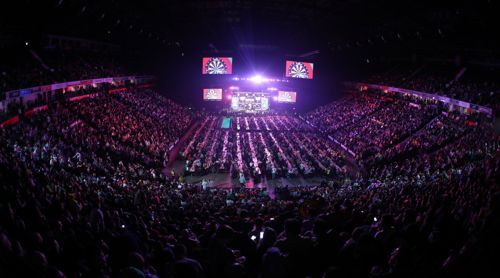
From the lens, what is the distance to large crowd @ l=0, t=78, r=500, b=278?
473cm

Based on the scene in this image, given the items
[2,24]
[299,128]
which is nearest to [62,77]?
[2,24]

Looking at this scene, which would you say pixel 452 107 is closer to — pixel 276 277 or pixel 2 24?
pixel 276 277

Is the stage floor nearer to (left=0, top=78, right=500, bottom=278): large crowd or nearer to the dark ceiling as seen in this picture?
(left=0, top=78, right=500, bottom=278): large crowd

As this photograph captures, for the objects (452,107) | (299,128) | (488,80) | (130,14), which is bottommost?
(299,128)

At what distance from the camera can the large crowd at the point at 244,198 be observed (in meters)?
4.73

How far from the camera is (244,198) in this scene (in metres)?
17.8

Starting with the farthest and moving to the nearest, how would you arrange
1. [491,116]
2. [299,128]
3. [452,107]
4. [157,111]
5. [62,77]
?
[299,128] → [157,111] → [452,107] → [62,77] → [491,116]

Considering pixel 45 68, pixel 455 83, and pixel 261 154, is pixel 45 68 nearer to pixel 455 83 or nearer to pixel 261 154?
pixel 261 154

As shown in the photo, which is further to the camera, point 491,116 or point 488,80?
point 488,80

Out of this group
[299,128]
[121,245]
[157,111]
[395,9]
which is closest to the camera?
[121,245]

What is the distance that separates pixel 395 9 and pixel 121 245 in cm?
3193

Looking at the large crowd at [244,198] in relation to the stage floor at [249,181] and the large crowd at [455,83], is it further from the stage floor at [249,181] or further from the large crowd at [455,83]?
the large crowd at [455,83]

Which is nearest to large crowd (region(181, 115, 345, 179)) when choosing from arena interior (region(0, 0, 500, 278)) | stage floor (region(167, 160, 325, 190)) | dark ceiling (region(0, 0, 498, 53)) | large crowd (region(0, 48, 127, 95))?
arena interior (region(0, 0, 500, 278))

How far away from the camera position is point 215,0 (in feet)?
120
